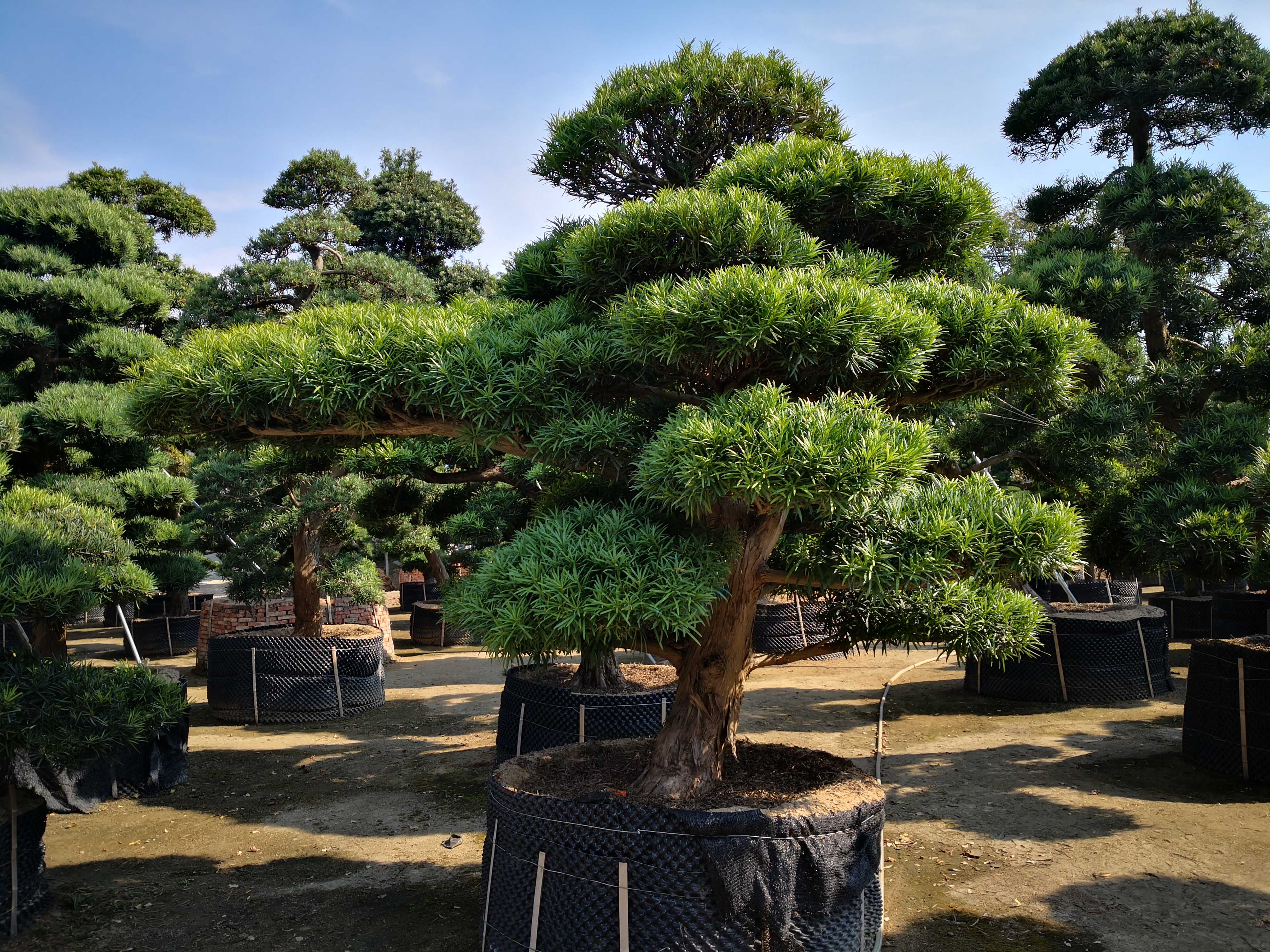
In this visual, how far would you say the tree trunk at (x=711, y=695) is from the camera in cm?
305

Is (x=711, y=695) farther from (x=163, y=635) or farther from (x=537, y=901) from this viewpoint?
Result: (x=163, y=635)

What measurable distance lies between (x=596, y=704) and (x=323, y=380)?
2.95 metres

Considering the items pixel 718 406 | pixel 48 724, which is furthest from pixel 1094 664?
pixel 48 724

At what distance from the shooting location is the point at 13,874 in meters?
3.23

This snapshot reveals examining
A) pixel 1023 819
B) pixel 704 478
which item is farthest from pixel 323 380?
pixel 1023 819

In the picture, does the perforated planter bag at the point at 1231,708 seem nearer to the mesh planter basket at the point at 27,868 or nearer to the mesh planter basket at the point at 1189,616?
the mesh planter basket at the point at 27,868

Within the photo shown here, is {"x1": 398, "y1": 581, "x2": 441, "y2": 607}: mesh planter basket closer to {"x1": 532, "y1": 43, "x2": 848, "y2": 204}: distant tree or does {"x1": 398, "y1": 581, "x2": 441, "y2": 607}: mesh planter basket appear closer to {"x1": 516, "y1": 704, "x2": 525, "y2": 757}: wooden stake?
{"x1": 516, "y1": 704, "x2": 525, "y2": 757}: wooden stake

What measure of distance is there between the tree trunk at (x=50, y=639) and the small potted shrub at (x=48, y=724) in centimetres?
37

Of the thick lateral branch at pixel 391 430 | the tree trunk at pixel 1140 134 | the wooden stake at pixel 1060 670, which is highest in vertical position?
the tree trunk at pixel 1140 134

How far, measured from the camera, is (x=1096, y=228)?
18.6 ft

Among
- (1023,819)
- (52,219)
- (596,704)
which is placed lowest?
(1023,819)

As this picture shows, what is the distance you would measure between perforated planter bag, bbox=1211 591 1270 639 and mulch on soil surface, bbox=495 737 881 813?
8608mm

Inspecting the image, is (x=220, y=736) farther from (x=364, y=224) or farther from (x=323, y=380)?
(x=364, y=224)

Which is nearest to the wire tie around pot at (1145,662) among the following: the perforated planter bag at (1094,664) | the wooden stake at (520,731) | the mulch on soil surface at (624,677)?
the perforated planter bag at (1094,664)
